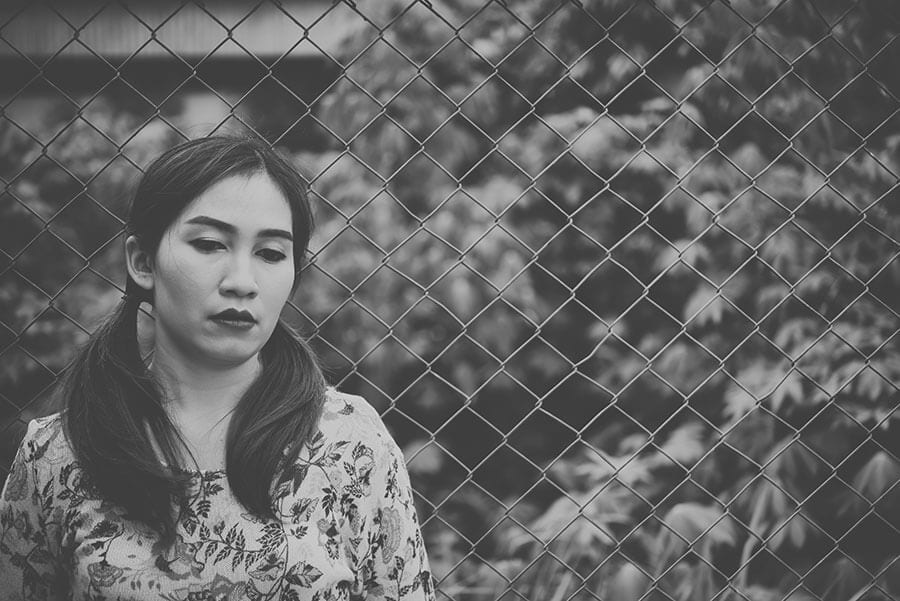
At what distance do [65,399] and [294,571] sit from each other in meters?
0.45

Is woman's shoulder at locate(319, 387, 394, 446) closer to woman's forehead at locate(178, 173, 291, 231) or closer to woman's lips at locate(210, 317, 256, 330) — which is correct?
woman's lips at locate(210, 317, 256, 330)

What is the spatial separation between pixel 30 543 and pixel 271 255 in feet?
1.80

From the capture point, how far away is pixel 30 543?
1171 mm

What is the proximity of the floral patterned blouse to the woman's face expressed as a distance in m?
0.19

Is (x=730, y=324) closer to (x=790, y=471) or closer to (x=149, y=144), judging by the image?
(x=790, y=471)

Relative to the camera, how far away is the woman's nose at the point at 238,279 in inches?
45.2

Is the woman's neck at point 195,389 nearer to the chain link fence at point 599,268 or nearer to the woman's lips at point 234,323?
the woman's lips at point 234,323

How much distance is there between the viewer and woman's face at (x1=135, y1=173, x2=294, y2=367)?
1.15m

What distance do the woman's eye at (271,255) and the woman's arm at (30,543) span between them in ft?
1.41

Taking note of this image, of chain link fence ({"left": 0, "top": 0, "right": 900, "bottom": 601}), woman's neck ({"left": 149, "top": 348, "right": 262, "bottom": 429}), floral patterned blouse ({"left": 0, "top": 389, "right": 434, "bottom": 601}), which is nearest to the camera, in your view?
floral patterned blouse ({"left": 0, "top": 389, "right": 434, "bottom": 601})

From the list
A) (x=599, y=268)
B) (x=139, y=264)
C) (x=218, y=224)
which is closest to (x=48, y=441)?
(x=139, y=264)

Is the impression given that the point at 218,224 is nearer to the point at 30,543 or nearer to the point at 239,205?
the point at 239,205

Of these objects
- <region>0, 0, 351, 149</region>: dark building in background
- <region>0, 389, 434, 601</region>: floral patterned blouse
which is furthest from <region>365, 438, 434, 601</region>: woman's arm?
<region>0, 0, 351, 149</region>: dark building in background

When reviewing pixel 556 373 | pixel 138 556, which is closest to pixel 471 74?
pixel 556 373
